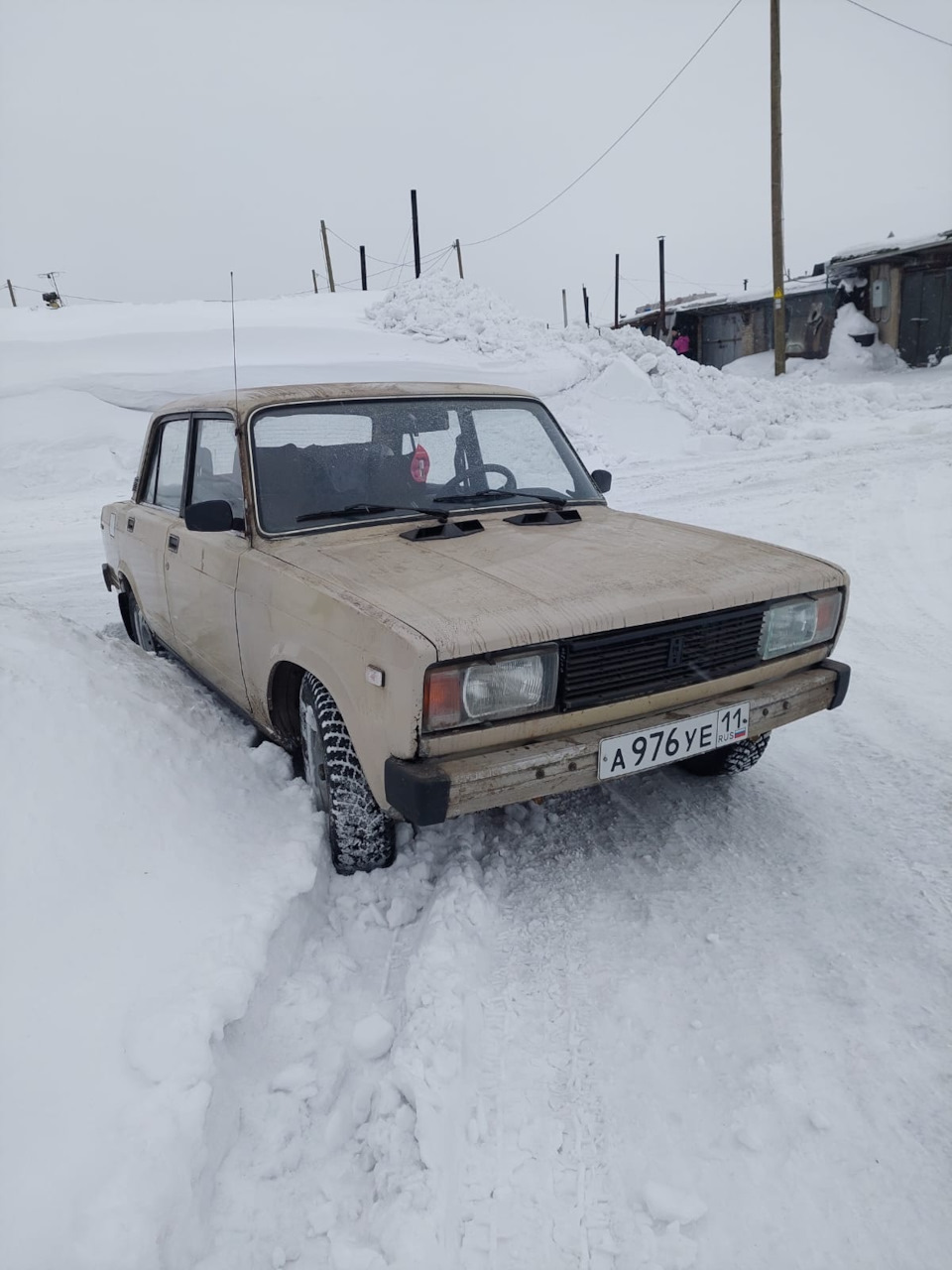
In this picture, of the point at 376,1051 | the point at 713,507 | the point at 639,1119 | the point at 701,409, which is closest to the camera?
the point at 639,1119

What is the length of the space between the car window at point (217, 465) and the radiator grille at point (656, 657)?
1584 mm

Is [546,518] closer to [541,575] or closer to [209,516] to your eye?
[541,575]

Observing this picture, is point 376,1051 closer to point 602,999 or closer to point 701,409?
point 602,999

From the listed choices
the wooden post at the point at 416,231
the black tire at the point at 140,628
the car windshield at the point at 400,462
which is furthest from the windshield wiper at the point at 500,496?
the wooden post at the point at 416,231

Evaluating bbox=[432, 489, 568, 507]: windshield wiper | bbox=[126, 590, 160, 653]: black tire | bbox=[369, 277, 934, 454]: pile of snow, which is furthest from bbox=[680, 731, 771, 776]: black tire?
bbox=[369, 277, 934, 454]: pile of snow

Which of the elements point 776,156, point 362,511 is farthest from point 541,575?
point 776,156

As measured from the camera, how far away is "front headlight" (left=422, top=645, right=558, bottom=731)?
2.22m

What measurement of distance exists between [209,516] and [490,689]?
143cm

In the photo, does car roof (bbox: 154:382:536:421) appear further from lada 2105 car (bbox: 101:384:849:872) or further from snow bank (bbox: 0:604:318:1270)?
snow bank (bbox: 0:604:318:1270)

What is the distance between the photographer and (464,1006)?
218 centimetres

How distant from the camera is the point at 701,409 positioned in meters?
14.6

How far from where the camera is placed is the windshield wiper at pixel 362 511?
3.16 m

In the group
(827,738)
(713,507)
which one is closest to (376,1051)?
(827,738)

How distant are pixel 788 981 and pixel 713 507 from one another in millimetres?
6933
